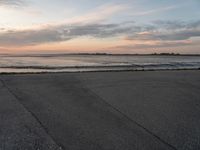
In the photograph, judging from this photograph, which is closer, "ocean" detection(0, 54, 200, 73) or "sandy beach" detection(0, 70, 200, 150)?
"sandy beach" detection(0, 70, 200, 150)

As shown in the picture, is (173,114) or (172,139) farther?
(173,114)

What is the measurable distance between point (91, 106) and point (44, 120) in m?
1.61

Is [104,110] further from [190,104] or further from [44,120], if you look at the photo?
[190,104]

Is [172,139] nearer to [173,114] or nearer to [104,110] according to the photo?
[173,114]

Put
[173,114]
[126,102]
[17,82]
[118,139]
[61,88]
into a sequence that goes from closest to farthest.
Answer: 1. [118,139]
2. [173,114]
3. [126,102]
4. [61,88]
5. [17,82]

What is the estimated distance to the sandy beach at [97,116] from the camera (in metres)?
4.65

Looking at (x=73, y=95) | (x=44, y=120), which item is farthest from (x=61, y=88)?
(x=44, y=120)

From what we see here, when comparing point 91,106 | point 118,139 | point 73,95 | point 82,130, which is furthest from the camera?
point 73,95

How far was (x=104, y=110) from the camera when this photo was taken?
6594 millimetres

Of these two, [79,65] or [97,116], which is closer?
[97,116]

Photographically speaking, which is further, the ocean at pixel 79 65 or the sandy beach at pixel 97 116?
the ocean at pixel 79 65

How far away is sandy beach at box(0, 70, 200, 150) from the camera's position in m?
4.65

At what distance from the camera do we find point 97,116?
240 inches

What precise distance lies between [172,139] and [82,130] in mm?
1753
